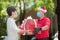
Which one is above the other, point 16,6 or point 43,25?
point 16,6

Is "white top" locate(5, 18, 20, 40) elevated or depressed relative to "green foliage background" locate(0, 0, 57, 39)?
depressed

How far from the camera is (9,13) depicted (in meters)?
15.0

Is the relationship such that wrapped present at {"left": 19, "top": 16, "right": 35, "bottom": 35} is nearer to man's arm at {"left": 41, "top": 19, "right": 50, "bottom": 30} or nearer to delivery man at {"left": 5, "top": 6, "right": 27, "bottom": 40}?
delivery man at {"left": 5, "top": 6, "right": 27, "bottom": 40}

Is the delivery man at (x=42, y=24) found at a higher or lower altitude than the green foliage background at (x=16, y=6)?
lower

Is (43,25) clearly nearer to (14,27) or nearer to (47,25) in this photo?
(47,25)

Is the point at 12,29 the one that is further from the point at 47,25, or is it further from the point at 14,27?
the point at 47,25

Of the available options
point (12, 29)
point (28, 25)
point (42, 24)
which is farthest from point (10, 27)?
point (42, 24)

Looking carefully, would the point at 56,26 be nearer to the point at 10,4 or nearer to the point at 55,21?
the point at 55,21

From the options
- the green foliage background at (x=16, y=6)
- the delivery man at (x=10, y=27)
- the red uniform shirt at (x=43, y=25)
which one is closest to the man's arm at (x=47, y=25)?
the red uniform shirt at (x=43, y=25)

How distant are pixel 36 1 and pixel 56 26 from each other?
0.64 m

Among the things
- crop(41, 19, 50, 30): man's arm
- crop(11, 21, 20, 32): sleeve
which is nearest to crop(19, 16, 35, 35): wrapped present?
crop(11, 21, 20, 32): sleeve

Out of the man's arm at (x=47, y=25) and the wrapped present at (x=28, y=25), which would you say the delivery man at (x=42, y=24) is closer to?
the man's arm at (x=47, y=25)

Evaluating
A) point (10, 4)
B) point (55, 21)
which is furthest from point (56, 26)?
point (10, 4)

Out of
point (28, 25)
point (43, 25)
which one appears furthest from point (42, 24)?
point (28, 25)
